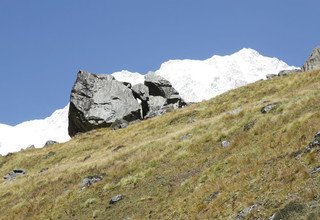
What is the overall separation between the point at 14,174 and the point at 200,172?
102 feet

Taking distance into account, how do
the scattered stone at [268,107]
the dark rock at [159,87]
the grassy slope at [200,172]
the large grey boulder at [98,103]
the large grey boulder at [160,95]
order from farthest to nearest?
1. the dark rock at [159,87]
2. the large grey boulder at [160,95]
3. the large grey boulder at [98,103]
4. the scattered stone at [268,107]
5. the grassy slope at [200,172]

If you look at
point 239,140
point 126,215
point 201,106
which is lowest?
point 126,215

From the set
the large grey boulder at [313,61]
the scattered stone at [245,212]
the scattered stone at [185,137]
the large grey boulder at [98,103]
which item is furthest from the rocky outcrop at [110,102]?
the scattered stone at [245,212]

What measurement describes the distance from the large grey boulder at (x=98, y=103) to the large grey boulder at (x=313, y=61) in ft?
86.9

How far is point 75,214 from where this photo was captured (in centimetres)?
3133

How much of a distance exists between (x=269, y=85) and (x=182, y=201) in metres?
32.1

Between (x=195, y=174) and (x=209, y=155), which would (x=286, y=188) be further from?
(x=209, y=155)

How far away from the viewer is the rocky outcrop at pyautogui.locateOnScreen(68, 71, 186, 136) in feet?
237

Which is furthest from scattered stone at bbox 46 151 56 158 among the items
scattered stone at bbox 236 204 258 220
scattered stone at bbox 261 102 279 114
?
scattered stone at bbox 236 204 258 220

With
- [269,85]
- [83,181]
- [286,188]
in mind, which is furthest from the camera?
[269,85]

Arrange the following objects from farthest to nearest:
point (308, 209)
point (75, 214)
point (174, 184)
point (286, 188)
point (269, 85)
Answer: point (269, 85), point (75, 214), point (174, 184), point (286, 188), point (308, 209)

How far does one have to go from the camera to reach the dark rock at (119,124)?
65688 mm

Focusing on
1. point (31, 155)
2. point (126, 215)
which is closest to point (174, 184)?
point (126, 215)

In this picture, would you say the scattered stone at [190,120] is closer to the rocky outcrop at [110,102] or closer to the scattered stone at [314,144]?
the rocky outcrop at [110,102]
